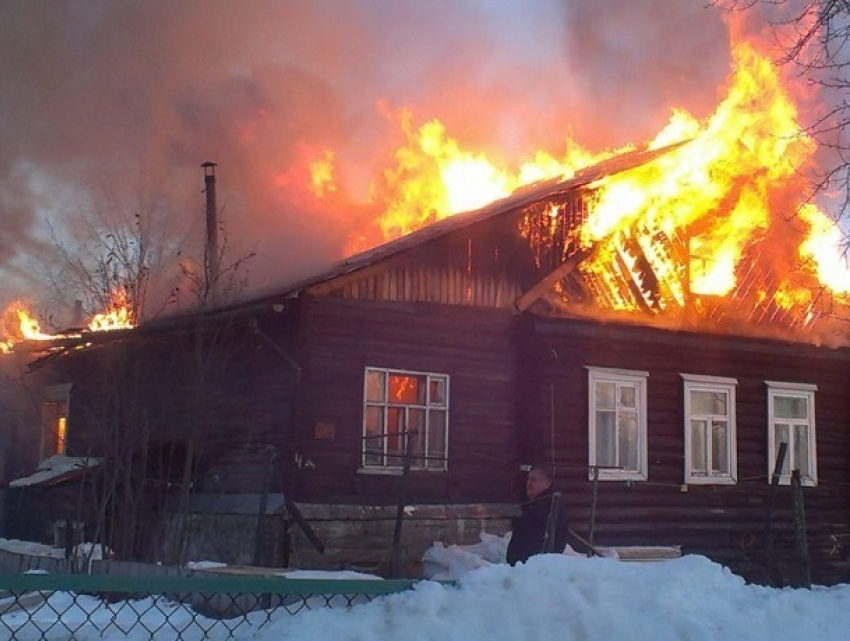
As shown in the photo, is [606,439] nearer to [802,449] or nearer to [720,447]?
[720,447]

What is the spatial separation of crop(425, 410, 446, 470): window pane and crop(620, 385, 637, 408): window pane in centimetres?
302

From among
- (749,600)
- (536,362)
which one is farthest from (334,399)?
(749,600)

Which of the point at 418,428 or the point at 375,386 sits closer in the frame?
the point at 375,386

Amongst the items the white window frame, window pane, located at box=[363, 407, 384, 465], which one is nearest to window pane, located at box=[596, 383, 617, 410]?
the white window frame

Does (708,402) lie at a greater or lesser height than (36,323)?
lesser

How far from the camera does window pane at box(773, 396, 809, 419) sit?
1566 centimetres

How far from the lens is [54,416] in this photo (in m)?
19.3

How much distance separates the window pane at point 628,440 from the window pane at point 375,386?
12.6 feet

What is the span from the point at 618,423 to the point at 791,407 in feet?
12.6

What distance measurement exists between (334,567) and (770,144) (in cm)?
992

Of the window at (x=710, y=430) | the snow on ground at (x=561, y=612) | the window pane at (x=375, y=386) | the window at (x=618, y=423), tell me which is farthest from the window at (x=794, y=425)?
the snow on ground at (x=561, y=612)

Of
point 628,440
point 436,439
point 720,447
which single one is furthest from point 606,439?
point 436,439

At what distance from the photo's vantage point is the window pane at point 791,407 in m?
15.7

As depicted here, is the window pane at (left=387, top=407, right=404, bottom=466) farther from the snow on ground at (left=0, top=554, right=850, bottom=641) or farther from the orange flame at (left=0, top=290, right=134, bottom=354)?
the snow on ground at (left=0, top=554, right=850, bottom=641)
